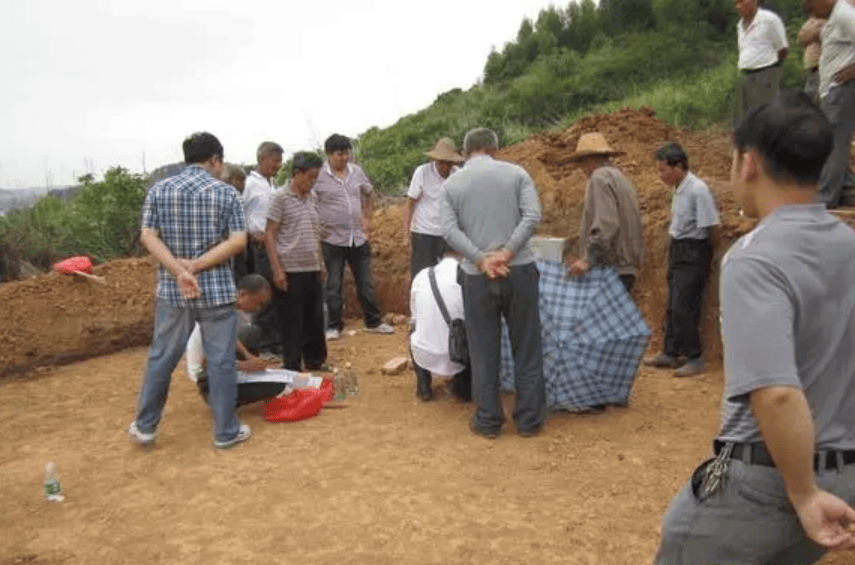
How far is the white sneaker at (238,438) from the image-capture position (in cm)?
493

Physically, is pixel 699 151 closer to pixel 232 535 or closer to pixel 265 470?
pixel 265 470

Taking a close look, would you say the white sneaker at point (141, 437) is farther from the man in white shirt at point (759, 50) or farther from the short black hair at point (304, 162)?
the man in white shirt at point (759, 50)

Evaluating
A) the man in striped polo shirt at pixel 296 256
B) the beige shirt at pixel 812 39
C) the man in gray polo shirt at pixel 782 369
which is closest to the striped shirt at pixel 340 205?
the man in striped polo shirt at pixel 296 256

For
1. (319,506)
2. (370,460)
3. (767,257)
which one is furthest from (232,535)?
(767,257)

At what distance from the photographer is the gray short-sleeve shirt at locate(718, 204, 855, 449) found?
5.11 ft

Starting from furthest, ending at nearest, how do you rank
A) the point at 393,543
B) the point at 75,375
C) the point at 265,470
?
the point at 75,375, the point at 265,470, the point at 393,543

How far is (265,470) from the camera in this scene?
4582mm

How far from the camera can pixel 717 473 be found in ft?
5.76

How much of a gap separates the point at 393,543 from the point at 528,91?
16579mm

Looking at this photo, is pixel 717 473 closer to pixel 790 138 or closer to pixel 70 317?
pixel 790 138

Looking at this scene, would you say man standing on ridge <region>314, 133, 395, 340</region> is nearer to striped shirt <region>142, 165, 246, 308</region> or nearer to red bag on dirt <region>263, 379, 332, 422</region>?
red bag on dirt <region>263, 379, 332, 422</region>

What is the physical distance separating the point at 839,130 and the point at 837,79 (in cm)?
34

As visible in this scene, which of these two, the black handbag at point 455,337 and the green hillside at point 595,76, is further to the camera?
the green hillside at point 595,76

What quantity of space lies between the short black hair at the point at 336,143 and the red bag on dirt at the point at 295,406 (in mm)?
2399
